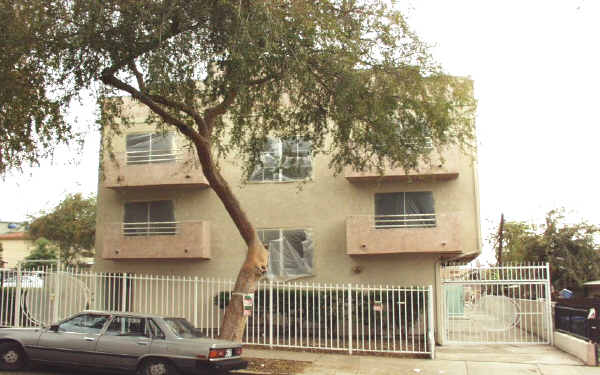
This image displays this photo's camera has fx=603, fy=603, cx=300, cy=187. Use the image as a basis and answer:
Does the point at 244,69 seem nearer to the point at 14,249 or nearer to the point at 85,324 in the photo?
the point at 85,324

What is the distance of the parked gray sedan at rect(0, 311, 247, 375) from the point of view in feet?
33.5

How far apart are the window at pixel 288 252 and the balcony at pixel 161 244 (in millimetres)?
1966

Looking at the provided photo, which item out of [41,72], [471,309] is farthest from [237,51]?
[471,309]

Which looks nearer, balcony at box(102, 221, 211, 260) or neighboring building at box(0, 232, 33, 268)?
balcony at box(102, 221, 211, 260)

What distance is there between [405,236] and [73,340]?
10205 mm

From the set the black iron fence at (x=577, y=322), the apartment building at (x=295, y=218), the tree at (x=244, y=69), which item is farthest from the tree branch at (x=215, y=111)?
the black iron fence at (x=577, y=322)

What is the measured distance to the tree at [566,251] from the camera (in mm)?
32750

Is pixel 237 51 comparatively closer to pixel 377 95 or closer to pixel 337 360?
pixel 377 95

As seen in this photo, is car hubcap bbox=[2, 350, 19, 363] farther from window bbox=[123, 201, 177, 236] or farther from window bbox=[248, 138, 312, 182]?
window bbox=[248, 138, 312, 182]

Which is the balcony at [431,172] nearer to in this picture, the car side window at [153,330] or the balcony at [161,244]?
the balcony at [161,244]

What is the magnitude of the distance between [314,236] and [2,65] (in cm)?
1064

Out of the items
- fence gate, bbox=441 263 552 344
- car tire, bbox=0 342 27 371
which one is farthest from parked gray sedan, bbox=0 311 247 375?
fence gate, bbox=441 263 552 344

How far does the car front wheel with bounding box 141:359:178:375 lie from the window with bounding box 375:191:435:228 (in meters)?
9.90

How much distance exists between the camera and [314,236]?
19312 mm
